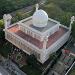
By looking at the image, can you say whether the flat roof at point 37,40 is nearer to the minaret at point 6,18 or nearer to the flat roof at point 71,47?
the minaret at point 6,18

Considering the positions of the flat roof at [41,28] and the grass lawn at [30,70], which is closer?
the grass lawn at [30,70]

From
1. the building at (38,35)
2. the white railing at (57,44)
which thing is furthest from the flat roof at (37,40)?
the white railing at (57,44)

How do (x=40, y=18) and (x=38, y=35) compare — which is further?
(x=40, y=18)

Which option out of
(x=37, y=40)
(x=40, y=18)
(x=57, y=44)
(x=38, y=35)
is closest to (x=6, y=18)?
(x=40, y=18)

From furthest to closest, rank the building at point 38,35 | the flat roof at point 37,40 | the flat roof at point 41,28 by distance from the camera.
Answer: the flat roof at point 41,28 < the flat roof at point 37,40 < the building at point 38,35

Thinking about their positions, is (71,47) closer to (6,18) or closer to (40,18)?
(40,18)

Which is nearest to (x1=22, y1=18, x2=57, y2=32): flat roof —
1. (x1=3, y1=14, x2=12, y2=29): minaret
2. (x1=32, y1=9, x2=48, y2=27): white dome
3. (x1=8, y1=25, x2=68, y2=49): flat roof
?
(x1=32, y1=9, x2=48, y2=27): white dome

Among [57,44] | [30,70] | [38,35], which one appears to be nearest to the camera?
[30,70]

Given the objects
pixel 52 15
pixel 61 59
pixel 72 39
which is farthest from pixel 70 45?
pixel 52 15
